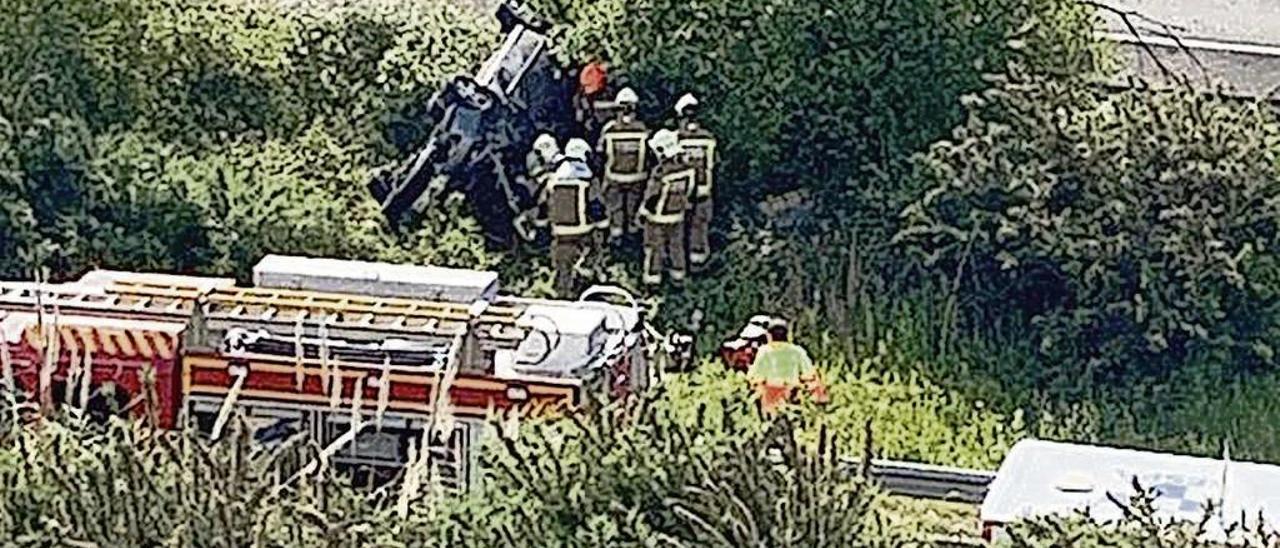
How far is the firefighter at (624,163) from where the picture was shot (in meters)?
15.2

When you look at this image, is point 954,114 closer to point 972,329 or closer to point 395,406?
point 972,329

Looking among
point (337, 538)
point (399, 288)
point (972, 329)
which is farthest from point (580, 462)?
point (972, 329)

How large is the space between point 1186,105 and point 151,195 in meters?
5.16

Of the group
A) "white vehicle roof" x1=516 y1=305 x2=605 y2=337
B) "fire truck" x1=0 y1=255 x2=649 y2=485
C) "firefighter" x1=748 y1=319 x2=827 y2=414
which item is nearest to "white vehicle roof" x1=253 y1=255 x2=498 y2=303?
"fire truck" x1=0 y1=255 x2=649 y2=485

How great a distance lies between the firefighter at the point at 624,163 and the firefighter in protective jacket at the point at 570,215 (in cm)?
15

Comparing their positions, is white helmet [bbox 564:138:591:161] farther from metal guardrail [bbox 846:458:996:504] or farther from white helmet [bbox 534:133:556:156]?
metal guardrail [bbox 846:458:996:504]

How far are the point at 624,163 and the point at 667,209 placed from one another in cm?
37

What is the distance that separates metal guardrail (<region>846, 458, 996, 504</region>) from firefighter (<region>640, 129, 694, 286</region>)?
2.58 meters

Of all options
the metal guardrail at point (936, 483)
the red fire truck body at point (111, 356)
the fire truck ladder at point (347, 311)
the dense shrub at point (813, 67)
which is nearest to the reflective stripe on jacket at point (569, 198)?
the dense shrub at point (813, 67)

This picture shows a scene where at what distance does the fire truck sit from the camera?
475 inches

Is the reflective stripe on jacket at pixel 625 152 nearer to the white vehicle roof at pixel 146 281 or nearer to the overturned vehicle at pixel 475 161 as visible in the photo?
the overturned vehicle at pixel 475 161

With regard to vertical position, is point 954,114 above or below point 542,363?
above

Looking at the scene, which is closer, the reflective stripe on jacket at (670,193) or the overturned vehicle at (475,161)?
the reflective stripe on jacket at (670,193)

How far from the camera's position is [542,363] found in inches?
477
